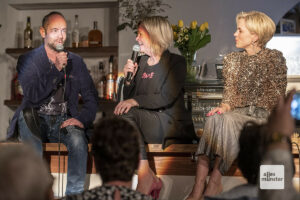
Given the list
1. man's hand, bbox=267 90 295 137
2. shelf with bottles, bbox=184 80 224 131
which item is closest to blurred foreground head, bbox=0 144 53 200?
man's hand, bbox=267 90 295 137

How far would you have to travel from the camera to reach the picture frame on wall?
3836mm

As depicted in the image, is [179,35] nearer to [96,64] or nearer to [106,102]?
[106,102]

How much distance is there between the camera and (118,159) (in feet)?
4.51

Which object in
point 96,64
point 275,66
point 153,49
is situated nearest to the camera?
point 275,66

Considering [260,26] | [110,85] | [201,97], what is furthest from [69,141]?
[110,85]

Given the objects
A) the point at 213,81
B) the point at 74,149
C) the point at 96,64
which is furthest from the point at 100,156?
the point at 96,64

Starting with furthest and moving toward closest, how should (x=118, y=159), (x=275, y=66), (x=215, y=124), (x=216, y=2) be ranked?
(x=216, y=2) < (x=275, y=66) < (x=215, y=124) < (x=118, y=159)

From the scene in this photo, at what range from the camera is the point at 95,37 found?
158 inches

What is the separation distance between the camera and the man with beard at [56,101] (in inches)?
98.6

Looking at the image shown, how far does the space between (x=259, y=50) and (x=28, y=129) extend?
4.14 ft

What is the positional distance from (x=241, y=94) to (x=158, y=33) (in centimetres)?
55

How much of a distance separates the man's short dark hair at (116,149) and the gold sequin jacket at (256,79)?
1.15 m

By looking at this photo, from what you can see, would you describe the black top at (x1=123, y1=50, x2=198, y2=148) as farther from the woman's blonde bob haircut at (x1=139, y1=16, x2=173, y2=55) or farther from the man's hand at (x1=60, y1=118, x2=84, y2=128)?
the man's hand at (x1=60, y1=118, x2=84, y2=128)

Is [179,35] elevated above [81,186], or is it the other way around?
[179,35]
